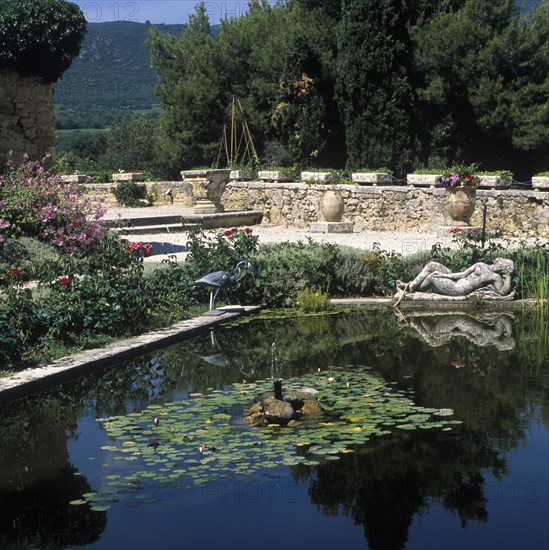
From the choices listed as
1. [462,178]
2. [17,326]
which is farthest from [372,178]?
[17,326]

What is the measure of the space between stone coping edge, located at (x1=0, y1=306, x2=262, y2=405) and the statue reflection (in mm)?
410

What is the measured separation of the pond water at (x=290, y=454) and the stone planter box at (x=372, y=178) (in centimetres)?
978

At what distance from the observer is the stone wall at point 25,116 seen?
1694cm

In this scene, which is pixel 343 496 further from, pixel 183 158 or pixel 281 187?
pixel 183 158

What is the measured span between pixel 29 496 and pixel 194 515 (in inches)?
44.8

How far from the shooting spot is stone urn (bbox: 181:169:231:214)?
71.3 feet

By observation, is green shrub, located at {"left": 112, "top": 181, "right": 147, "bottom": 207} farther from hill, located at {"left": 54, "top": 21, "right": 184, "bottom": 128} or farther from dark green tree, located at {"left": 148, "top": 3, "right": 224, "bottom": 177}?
hill, located at {"left": 54, "top": 21, "right": 184, "bottom": 128}

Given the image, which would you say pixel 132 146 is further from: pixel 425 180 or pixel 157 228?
pixel 425 180

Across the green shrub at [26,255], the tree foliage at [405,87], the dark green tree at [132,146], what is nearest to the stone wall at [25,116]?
the green shrub at [26,255]

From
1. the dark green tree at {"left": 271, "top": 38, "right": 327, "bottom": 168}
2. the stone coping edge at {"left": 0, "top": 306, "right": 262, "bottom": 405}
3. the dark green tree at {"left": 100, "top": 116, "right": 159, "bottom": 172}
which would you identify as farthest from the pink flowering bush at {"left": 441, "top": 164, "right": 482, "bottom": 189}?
the dark green tree at {"left": 100, "top": 116, "right": 159, "bottom": 172}

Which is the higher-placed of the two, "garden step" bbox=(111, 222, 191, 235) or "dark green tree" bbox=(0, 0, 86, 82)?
"dark green tree" bbox=(0, 0, 86, 82)

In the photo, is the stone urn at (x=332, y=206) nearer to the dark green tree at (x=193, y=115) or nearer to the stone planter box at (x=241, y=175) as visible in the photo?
the stone planter box at (x=241, y=175)

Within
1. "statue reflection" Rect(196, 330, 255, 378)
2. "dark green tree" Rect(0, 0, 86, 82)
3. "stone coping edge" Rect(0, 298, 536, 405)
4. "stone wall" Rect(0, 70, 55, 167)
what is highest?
"dark green tree" Rect(0, 0, 86, 82)

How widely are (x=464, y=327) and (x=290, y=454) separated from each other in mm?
5074
